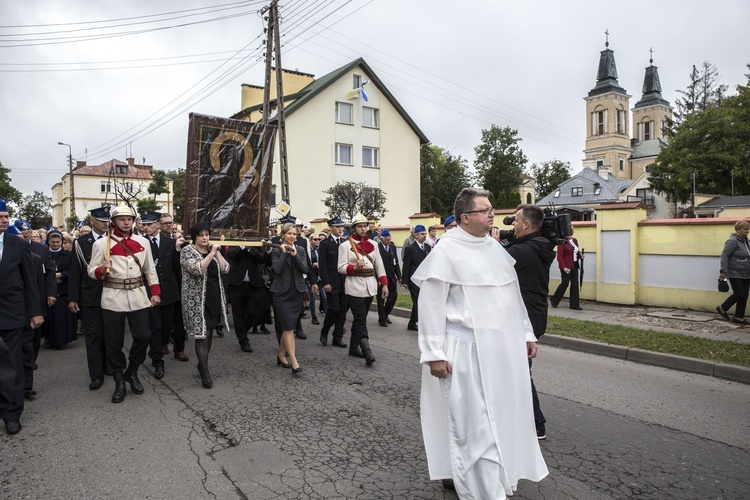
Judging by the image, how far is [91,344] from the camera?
19.8 ft

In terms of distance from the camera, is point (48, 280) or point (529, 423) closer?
point (529, 423)

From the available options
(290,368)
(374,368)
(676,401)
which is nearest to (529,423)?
(676,401)

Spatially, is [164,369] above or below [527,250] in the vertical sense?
below

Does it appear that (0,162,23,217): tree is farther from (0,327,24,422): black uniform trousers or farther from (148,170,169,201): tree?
(0,327,24,422): black uniform trousers

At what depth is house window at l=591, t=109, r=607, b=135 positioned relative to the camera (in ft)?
355

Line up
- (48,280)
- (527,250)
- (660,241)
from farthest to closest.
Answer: (660,241)
(48,280)
(527,250)

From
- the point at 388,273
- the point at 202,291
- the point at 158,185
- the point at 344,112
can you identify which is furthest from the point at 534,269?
the point at 158,185

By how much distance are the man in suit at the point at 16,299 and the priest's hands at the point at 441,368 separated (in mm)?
3779

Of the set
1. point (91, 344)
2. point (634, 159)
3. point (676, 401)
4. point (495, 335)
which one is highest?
point (634, 159)

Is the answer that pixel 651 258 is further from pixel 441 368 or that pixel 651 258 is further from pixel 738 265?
pixel 441 368

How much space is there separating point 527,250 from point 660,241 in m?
8.82

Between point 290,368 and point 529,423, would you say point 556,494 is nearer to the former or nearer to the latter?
point 529,423

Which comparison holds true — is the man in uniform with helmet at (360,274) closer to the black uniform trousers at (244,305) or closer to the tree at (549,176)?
the black uniform trousers at (244,305)

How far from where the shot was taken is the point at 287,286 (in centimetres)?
693
